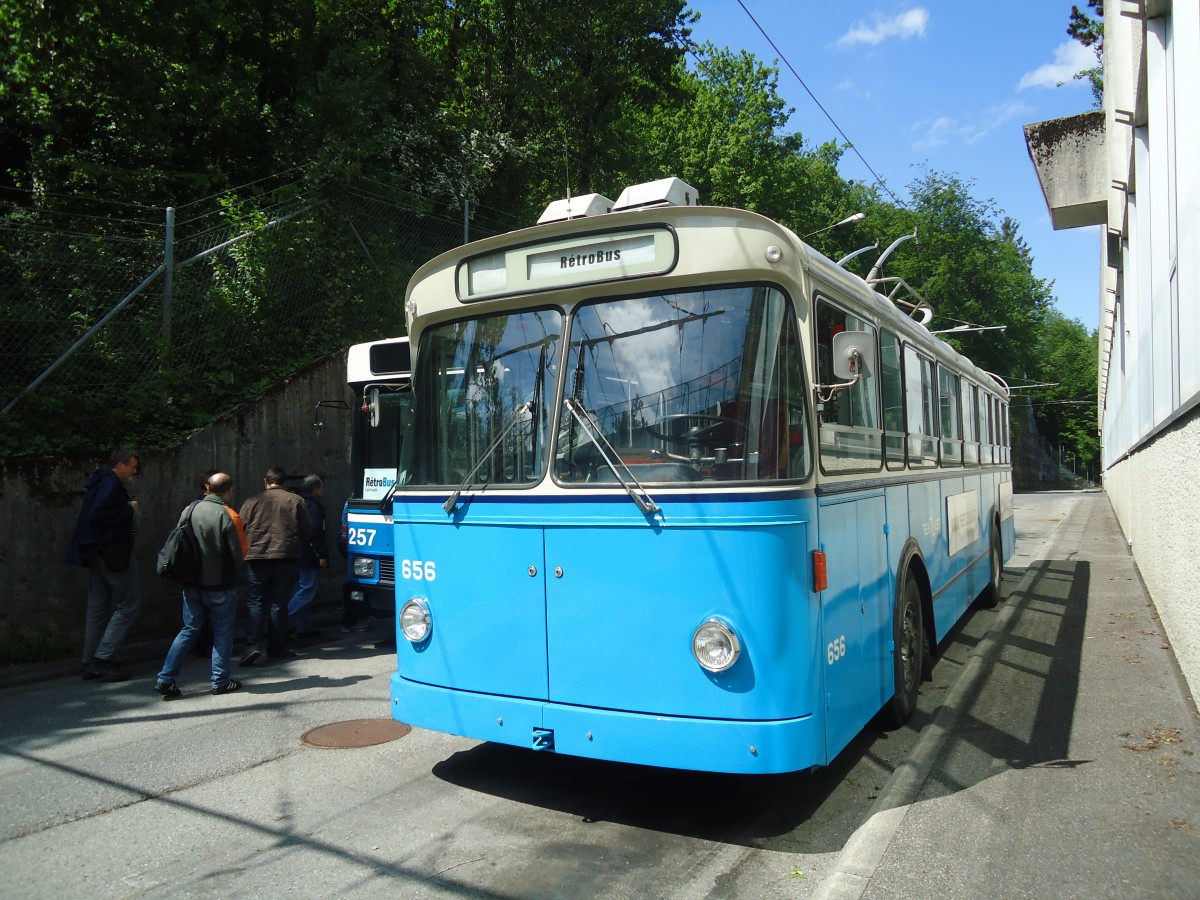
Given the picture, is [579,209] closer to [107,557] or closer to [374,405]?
[374,405]

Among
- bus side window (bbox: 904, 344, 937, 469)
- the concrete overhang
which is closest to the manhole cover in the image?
bus side window (bbox: 904, 344, 937, 469)

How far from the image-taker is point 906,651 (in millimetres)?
6332

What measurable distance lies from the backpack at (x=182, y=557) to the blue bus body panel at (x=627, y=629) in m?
3.35

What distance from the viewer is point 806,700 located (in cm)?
431

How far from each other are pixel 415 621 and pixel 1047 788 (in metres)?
3.58

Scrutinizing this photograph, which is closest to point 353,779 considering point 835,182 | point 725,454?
point 725,454

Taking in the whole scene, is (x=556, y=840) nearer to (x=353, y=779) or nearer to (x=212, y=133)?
(x=353, y=779)

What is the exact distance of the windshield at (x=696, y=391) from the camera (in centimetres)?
436

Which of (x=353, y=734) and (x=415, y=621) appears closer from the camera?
(x=415, y=621)

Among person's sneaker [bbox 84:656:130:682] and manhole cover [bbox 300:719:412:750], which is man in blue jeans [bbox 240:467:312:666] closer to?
person's sneaker [bbox 84:656:130:682]

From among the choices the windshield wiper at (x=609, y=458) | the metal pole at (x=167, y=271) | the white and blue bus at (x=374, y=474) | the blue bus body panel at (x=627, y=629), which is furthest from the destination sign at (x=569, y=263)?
the metal pole at (x=167, y=271)

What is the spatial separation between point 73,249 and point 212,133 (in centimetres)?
644

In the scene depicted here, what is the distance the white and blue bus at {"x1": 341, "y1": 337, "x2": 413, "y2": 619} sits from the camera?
9.92 meters

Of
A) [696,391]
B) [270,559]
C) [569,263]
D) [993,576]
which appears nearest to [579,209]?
[569,263]
